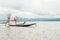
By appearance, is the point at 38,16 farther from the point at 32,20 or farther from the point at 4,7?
the point at 4,7

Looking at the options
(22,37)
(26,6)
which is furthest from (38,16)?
(22,37)

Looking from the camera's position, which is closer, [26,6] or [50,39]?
[50,39]

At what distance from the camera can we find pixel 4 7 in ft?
8.63

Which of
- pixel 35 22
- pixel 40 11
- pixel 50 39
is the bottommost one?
pixel 50 39

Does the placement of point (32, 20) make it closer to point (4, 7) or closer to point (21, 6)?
point (21, 6)

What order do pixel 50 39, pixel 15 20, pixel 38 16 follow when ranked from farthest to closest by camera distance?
pixel 15 20
pixel 38 16
pixel 50 39

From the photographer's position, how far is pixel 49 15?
2609 millimetres

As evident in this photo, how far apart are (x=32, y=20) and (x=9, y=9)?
418mm

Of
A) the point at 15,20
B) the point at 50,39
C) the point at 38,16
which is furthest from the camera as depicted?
the point at 15,20

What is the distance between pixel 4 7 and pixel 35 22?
0.58 metres

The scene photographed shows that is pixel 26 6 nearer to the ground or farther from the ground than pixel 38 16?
farther from the ground

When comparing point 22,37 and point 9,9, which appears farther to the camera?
point 9,9

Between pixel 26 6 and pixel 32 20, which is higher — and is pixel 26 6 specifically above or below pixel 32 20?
above

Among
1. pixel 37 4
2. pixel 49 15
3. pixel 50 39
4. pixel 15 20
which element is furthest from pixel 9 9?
pixel 50 39
